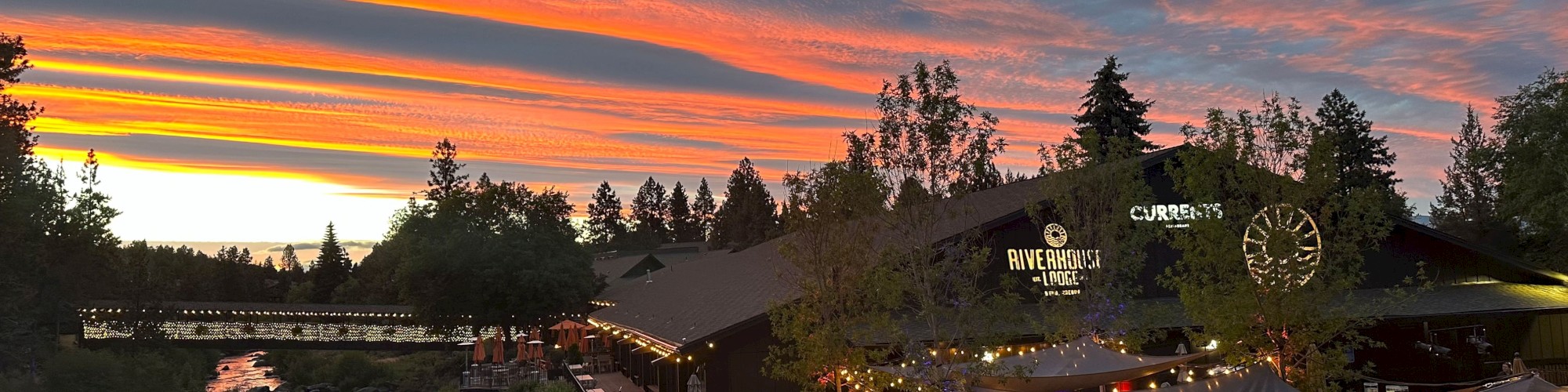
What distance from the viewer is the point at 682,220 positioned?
487 feet

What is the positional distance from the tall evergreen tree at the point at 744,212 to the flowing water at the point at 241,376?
43740 millimetres

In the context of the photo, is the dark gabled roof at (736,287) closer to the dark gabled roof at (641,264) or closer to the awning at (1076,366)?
the awning at (1076,366)

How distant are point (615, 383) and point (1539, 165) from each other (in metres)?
29.5

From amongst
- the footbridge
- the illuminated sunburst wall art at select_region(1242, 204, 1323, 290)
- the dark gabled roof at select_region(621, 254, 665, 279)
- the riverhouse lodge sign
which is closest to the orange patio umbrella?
the footbridge

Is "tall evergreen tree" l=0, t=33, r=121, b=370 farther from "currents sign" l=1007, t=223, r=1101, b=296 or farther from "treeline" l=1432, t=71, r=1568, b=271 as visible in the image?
"treeline" l=1432, t=71, r=1568, b=271

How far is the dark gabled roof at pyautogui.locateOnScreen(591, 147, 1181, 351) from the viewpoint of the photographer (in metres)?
23.3

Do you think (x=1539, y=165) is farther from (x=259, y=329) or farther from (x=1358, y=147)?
(x=259, y=329)

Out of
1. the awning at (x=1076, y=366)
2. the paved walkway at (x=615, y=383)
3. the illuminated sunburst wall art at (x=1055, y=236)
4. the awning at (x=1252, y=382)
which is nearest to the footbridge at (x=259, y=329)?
the paved walkway at (x=615, y=383)

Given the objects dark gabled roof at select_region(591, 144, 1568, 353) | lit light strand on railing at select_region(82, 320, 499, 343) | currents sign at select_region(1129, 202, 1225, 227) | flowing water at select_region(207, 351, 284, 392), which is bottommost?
flowing water at select_region(207, 351, 284, 392)

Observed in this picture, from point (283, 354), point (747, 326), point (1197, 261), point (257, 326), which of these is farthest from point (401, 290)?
point (1197, 261)

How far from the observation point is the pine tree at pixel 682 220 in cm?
14750

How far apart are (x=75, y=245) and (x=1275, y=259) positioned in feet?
180

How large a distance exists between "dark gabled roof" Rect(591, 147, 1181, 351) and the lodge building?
0.11 metres

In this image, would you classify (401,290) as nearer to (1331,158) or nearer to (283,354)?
(283,354)
